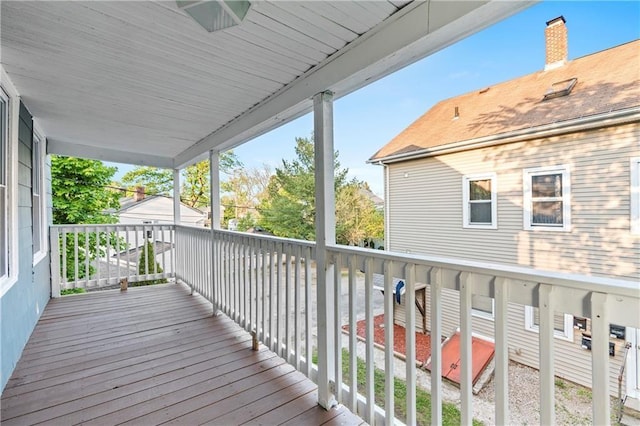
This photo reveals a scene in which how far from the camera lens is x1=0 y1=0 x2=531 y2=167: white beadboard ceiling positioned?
4.64ft

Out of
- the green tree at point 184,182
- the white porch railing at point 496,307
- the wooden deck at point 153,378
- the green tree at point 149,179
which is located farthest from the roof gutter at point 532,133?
the green tree at point 149,179

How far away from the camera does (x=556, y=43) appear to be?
1704mm

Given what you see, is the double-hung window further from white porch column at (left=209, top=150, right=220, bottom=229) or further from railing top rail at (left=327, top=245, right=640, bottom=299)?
railing top rail at (left=327, top=245, right=640, bottom=299)

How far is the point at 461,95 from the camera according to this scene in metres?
2.41

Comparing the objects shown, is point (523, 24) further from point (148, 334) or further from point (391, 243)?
point (148, 334)

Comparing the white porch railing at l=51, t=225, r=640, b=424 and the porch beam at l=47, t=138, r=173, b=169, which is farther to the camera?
the porch beam at l=47, t=138, r=173, b=169

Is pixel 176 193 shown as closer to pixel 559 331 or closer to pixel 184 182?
pixel 559 331

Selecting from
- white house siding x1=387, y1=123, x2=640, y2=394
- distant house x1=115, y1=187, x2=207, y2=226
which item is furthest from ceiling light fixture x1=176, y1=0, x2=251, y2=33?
distant house x1=115, y1=187, x2=207, y2=226

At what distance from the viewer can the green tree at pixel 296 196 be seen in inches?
128

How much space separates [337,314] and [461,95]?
1.96 meters

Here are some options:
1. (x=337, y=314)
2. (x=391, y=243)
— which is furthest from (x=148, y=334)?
(x=391, y=243)

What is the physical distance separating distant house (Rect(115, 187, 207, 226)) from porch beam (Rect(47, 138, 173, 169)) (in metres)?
7.83

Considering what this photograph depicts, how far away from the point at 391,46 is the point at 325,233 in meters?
1.13

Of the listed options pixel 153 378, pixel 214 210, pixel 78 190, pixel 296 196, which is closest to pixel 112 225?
pixel 214 210
